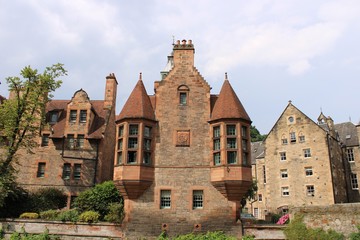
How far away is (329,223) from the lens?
66.6ft

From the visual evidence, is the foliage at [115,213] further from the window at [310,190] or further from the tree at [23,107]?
the window at [310,190]

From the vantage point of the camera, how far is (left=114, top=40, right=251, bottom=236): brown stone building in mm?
20609

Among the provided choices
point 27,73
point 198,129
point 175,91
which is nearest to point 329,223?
point 198,129

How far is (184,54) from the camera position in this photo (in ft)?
79.1

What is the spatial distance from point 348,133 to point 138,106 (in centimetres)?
3348

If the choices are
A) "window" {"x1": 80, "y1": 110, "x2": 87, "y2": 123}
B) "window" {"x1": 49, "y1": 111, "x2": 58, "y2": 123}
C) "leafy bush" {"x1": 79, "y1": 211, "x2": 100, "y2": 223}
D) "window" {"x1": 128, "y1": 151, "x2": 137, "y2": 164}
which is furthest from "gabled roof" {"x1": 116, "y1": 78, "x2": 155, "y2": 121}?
"window" {"x1": 49, "y1": 111, "x2": 58, "y2": 123}

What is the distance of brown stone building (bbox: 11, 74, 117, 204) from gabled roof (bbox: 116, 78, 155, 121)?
9072mm

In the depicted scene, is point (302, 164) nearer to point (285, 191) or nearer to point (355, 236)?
point (285, 191)

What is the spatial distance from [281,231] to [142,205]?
360 inches

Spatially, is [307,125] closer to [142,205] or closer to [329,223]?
[329,223]

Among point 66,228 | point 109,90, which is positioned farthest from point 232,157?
point 109,90

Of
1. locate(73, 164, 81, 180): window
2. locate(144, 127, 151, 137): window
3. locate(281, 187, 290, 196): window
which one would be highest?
locate(144, 127, 151, 137): window

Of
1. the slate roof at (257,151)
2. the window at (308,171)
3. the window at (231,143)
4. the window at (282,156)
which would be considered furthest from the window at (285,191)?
the window at (231,143)

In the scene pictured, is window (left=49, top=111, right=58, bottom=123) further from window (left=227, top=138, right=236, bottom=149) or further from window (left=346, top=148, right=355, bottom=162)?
window (left=346, top=148, right=355, bottom=162)
